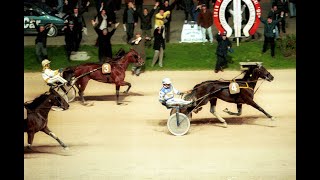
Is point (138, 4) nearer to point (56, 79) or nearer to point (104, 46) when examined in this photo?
point (104, 46)

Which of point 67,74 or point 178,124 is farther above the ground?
point 67,74

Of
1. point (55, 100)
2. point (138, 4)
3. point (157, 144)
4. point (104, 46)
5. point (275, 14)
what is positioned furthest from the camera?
point (138, 4)

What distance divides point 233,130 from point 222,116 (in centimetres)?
Result: 156

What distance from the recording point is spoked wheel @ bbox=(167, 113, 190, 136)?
819 inches

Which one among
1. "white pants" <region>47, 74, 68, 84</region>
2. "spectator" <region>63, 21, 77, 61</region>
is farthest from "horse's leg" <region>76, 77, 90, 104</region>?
"spectator" <region>63, 21, 77, 61</region>

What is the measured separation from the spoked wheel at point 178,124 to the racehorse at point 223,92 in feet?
1.23

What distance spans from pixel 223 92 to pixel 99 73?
493cm

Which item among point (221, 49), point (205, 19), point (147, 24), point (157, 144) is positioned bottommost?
point (157, 144)

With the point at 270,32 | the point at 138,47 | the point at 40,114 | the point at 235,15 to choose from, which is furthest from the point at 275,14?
the point at 40,114

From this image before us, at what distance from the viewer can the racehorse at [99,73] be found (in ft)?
81.0

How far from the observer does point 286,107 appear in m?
24.1

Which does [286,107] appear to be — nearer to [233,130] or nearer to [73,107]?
[233,130]

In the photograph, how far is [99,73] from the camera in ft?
81.8

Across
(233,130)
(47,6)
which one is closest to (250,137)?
(233,130)
